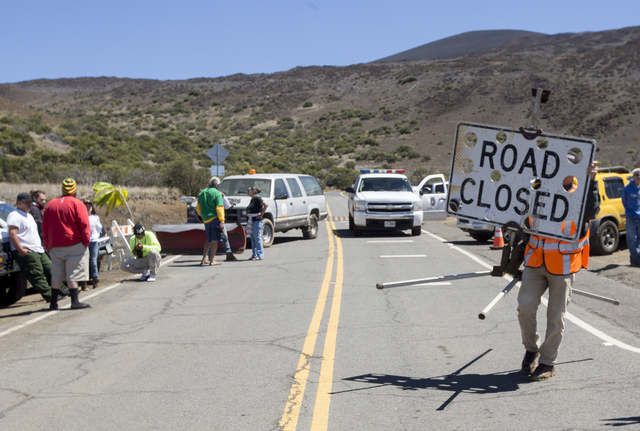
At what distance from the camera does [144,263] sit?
40.4 feet

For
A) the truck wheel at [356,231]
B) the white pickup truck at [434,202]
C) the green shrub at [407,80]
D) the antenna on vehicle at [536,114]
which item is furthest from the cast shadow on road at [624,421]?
the green shrub at [407,80]

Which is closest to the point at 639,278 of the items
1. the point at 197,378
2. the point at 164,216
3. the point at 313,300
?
the point at 313,300

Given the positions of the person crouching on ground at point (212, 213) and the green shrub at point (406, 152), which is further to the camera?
the green shrub at point (406, 152)

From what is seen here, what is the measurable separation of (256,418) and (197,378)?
1217 mm

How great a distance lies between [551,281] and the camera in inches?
225

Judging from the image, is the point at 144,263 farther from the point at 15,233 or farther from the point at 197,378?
the point at 197,378

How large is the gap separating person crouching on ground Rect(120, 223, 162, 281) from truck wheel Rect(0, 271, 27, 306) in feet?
7.71

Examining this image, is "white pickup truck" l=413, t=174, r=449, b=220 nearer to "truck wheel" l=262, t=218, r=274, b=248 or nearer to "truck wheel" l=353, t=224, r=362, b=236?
"truck wheel" l=353, t=224, r=362, b=236

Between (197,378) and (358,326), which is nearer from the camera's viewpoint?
(197,378)

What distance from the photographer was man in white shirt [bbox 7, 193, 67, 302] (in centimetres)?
916

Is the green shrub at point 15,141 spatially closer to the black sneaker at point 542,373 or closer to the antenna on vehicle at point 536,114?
the antenna on vehicle at point 536,114

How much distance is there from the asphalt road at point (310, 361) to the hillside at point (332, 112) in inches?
1051

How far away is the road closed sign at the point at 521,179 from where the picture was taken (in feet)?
18.6

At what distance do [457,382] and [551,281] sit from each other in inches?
48.5
